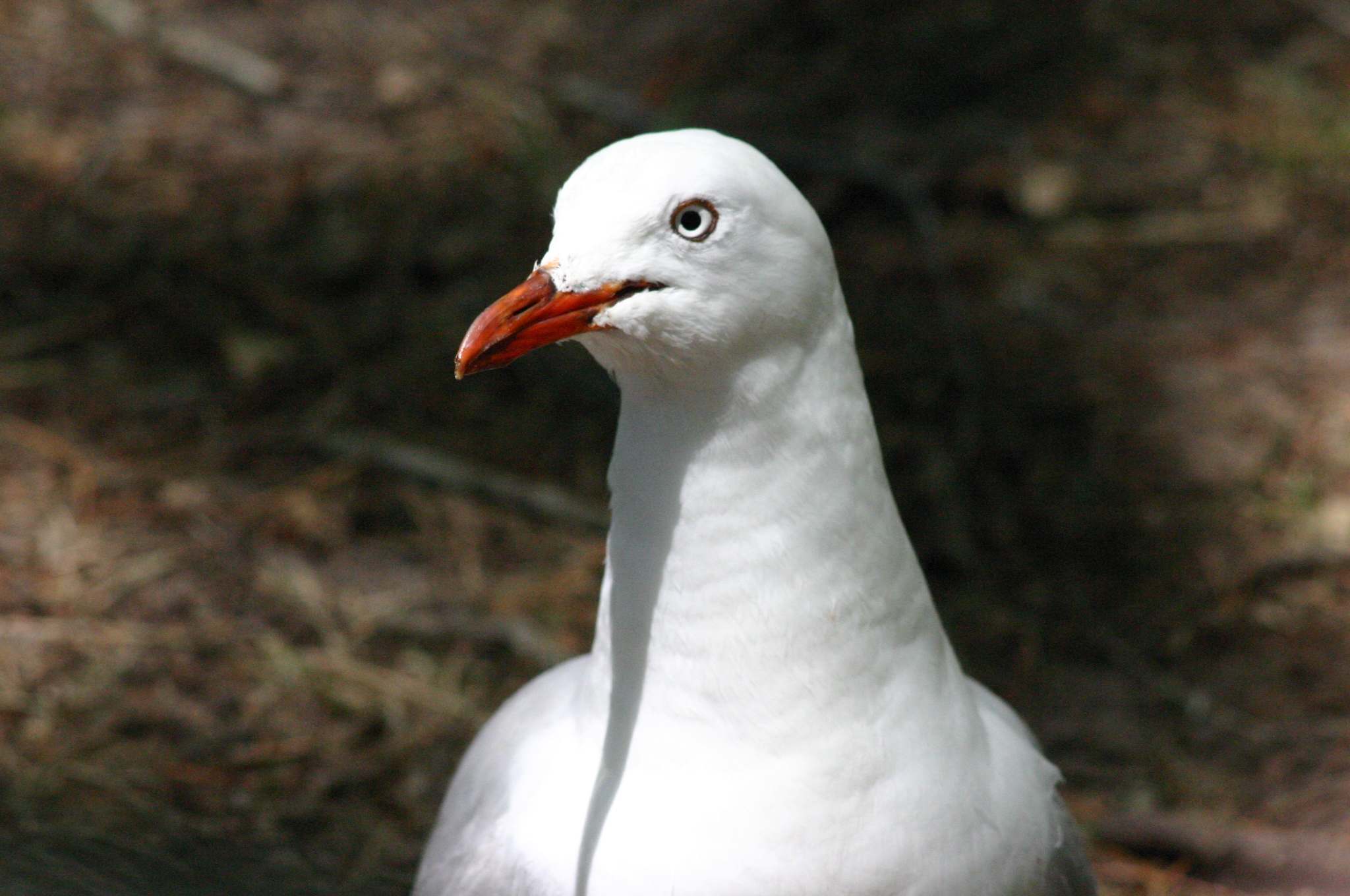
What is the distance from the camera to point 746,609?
6.46ft

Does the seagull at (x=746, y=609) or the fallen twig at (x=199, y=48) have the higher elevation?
the fallen twig at (x=199, y=48)

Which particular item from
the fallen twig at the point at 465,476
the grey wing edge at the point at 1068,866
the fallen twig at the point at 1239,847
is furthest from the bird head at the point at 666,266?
the fallen twig at the point at 465,476

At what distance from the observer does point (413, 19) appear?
6.07 metres

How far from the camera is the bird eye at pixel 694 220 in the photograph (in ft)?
5.96

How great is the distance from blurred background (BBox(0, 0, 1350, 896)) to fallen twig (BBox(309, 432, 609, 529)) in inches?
0.6

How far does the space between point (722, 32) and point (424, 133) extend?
121cm

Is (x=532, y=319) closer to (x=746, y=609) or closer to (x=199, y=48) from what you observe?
(x=746, y=609)

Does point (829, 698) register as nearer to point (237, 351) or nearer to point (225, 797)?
point (225, 797)

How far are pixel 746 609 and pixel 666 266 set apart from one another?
471mm

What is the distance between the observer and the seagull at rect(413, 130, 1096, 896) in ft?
6.03

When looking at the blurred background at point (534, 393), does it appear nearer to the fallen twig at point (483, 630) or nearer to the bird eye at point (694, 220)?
the fallen twig at point (483, 630)

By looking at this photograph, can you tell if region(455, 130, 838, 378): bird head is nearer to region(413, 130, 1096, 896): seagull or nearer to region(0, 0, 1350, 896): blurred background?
region(413, 130, 1096, 896): seagull

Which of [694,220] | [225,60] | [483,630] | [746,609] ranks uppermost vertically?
[225,60]

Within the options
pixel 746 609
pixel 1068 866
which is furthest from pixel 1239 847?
pixel 746 609
